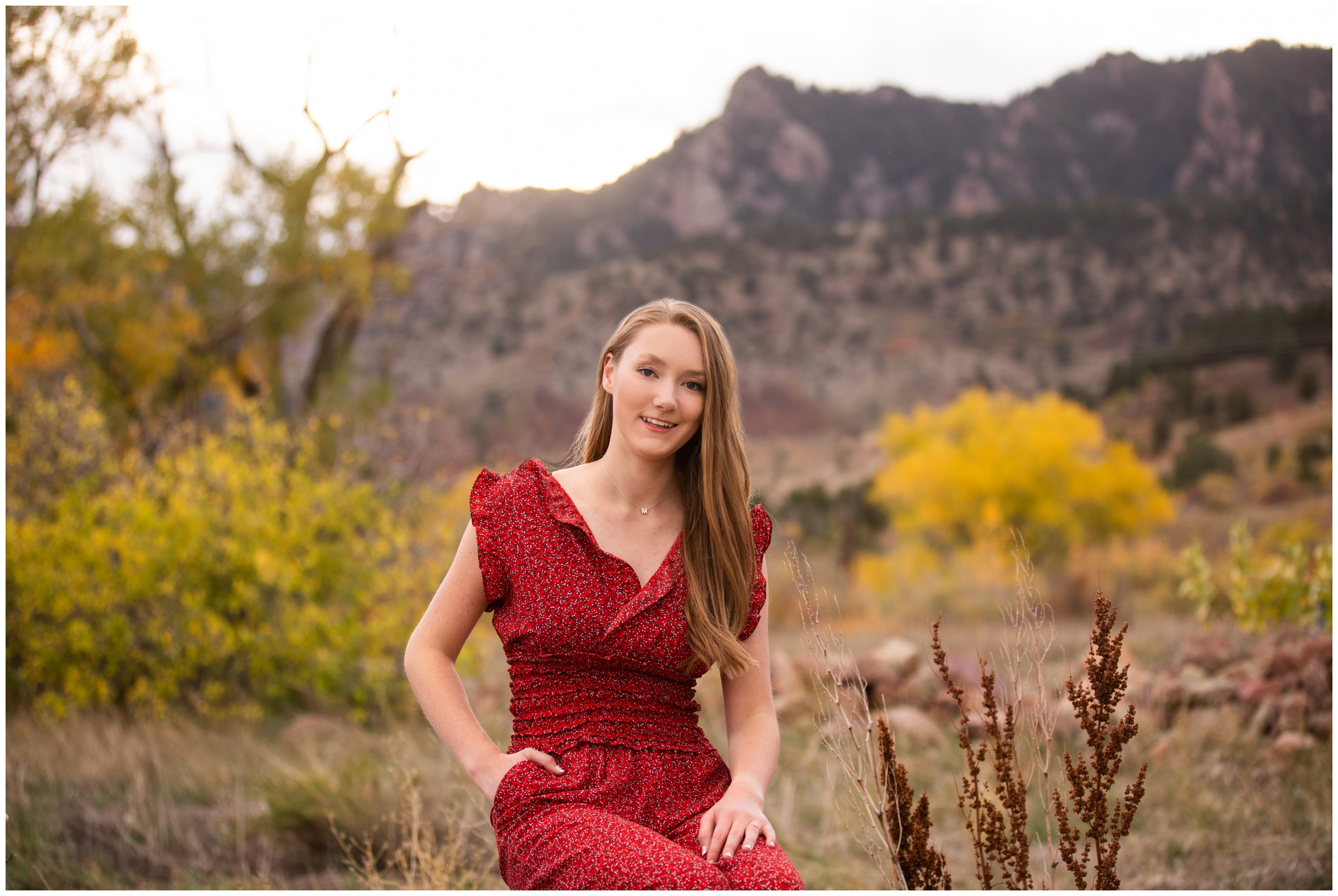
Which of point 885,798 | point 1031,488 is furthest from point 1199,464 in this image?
point 885,798

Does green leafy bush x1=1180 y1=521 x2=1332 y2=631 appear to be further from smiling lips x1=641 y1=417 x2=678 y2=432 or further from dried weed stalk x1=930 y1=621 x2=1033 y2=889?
smiling lips x1=641 y1=417 x2=678 y2=432

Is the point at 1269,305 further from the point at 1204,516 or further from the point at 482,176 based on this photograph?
the point at 482,176

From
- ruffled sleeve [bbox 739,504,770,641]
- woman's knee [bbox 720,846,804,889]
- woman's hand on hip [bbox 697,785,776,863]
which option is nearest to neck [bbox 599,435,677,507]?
ruffled sleeve [bbox 739,504,770,641]

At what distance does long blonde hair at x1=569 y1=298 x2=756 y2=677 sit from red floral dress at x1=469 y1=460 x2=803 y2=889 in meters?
0.05

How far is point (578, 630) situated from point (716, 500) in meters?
0.41

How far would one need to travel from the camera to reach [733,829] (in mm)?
1685

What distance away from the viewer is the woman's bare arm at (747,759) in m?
1.69

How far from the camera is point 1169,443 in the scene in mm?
28812

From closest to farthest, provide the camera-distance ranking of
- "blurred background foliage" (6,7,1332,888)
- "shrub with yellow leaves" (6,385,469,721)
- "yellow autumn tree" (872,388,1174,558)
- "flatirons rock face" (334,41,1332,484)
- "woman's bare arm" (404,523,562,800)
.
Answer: "woman's bare arm" (404,523,562,800), "blurred background foliage" (6,7,1332,888), "shrub with yellow leaves" (6,385,469,721), "yellow autumn tree" (872,388,1174,558), "flatirons rock face" (334,41,1332,484)

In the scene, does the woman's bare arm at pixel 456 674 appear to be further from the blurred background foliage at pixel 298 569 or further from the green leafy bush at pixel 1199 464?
the green leafy bush at pixel 1199 464

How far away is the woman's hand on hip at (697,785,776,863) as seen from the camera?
167 cm

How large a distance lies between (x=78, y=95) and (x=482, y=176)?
16.1 ft

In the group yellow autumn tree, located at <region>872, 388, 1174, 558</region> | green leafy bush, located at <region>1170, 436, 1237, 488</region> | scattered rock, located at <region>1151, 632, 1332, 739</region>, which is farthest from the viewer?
green leafy bush, located at <region>1170, 436, 1237, 488</region>

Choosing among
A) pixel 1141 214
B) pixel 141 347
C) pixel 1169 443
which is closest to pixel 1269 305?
pixel 1141 214
